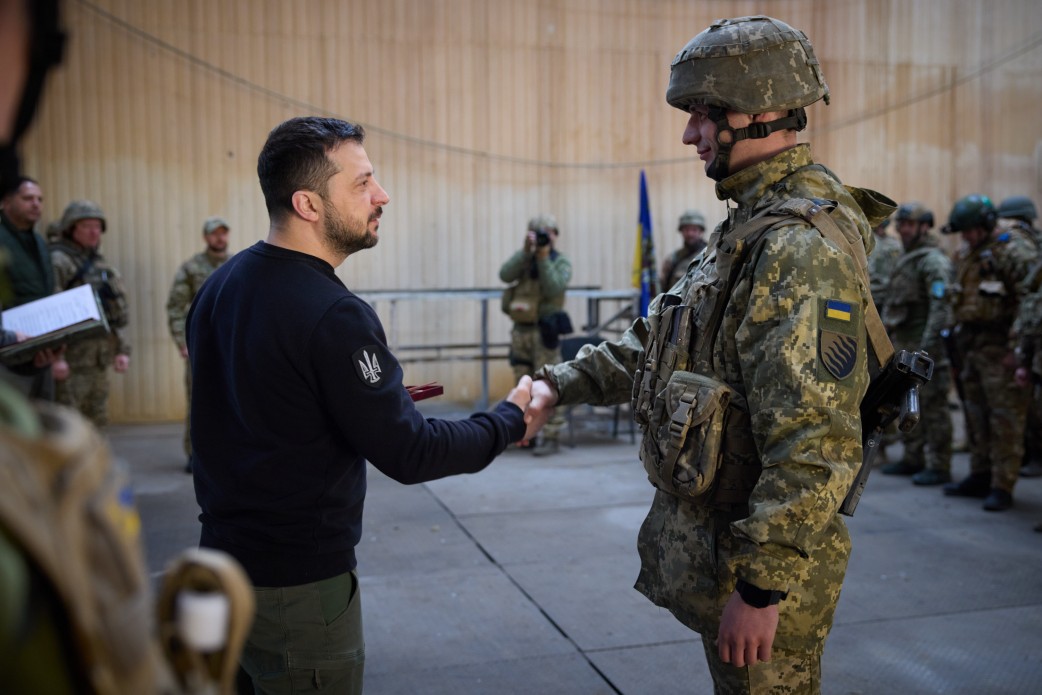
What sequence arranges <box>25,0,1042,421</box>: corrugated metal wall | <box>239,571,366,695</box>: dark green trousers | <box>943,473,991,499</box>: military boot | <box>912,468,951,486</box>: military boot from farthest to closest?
<box>25,0,1042,421</box>: corrugated metal wall < <box>912,468,951,486</box>: military boot < <box>943,473,991,499</box>: military boot < <box>239,571,366,695</box>: dark green trousers

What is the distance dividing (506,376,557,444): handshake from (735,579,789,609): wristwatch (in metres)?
0.69

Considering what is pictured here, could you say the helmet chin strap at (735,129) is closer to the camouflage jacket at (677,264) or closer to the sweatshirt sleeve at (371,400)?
the sweatshirt sleeve at (371,400)

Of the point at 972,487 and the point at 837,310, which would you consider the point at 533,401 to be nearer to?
the point at 837,310

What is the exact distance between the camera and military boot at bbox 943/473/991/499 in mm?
6367

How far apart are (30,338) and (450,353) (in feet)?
18.3

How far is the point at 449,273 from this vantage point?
1000 centimetres

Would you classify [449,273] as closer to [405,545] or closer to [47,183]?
[47,183]

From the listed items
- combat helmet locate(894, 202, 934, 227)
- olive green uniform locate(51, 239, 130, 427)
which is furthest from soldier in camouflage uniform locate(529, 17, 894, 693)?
combat helmet locate(894, 202, 934, 227)

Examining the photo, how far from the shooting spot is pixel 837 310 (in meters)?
1.98

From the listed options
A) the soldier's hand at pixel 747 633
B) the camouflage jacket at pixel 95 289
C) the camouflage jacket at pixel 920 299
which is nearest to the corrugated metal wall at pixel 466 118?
the camouflage jacket at pixel 95 289

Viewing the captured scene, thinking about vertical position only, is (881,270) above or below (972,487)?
above

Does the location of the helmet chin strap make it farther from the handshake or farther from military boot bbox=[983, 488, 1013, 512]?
→ military boot bbox=[983, 488, 1013, 512]

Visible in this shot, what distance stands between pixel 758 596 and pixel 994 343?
5.09 meters

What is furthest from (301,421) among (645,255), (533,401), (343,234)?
(645,255)
